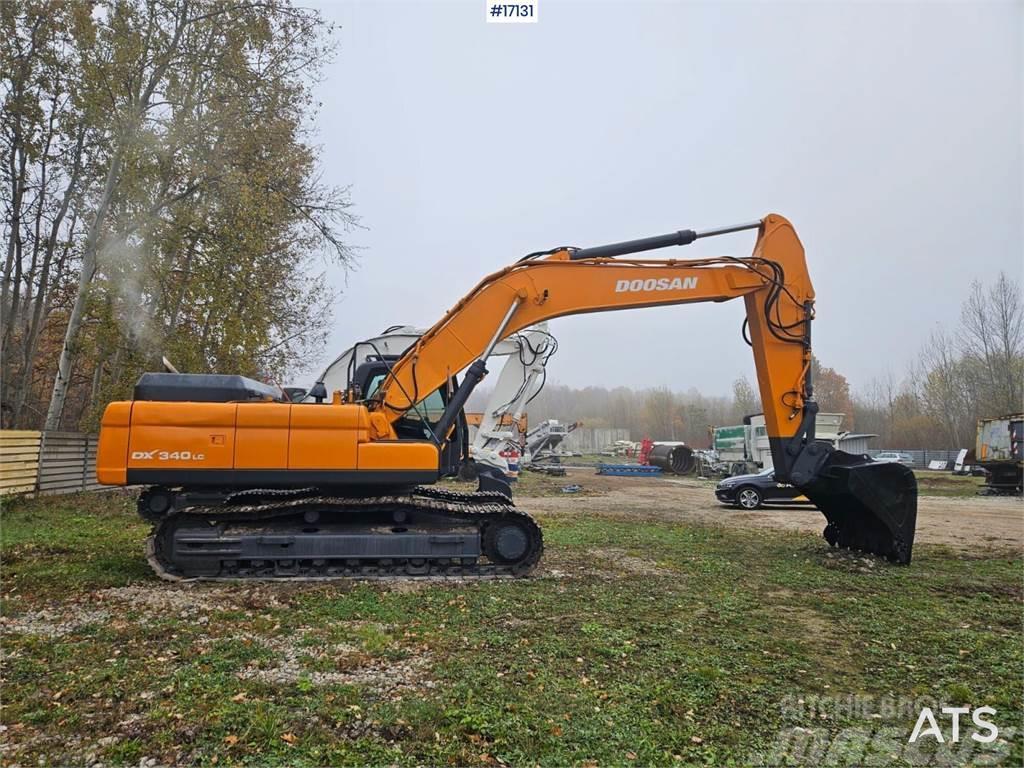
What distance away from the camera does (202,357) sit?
1541cm

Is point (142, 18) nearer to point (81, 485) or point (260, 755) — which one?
point (81, 485)

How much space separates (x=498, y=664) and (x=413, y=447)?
3.10m

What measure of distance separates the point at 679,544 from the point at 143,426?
7767 millimetres

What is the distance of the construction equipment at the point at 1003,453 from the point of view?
74.9ft

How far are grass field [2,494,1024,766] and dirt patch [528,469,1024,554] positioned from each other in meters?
4.66

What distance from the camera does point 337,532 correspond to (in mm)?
7219

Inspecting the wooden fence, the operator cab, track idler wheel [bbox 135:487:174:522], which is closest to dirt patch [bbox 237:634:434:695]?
the operator cab

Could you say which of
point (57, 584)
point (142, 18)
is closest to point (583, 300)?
point (57, 584)

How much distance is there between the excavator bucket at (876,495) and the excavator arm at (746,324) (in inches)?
0.5

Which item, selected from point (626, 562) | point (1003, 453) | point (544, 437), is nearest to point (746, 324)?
point (626, 562)

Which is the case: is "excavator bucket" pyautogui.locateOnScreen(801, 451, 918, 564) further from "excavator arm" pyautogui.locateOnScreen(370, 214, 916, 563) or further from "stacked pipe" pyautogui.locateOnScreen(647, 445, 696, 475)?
"stacked pipe" pyautogui.locateOnScreen(647, 445, 696, 475)

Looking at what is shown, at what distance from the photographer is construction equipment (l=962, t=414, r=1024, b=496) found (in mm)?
22828

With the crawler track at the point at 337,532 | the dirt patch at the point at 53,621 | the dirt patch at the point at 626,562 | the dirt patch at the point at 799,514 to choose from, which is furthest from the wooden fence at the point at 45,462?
the dirt patch at the point at 626,562

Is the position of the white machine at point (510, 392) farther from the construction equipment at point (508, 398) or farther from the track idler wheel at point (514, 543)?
the track idler wheel at point (514, 543)
